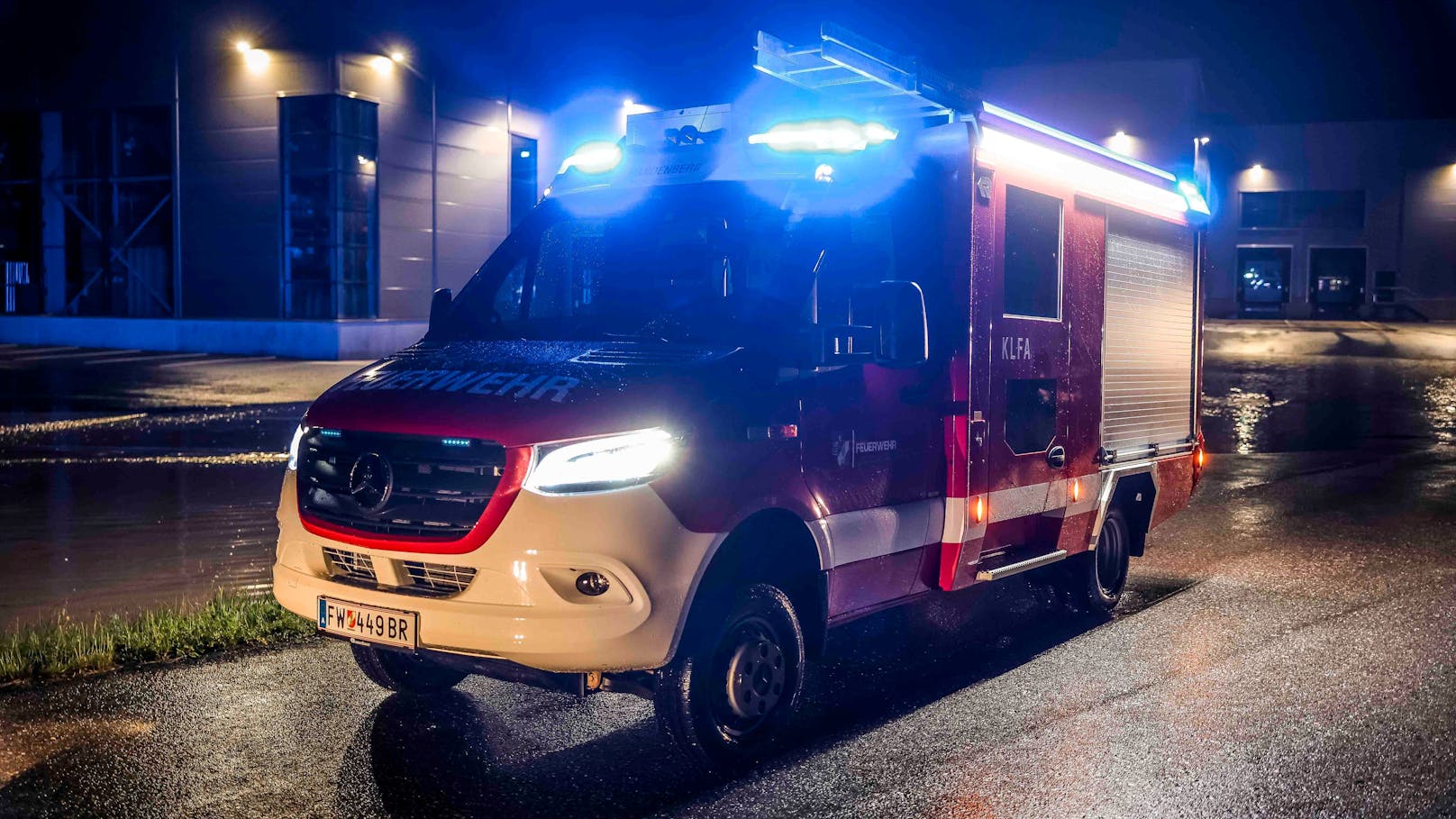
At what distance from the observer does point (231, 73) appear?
34344 millimetres

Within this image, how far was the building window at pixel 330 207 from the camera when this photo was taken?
3394 cm

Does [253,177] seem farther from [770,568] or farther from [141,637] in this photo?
[770,568]

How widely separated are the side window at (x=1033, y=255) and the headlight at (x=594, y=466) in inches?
113

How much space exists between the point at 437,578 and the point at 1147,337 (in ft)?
18.4

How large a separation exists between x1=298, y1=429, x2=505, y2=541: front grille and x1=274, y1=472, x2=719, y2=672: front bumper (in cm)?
16

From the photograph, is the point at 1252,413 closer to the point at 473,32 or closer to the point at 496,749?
the point at 496,749

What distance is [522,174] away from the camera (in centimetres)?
3981

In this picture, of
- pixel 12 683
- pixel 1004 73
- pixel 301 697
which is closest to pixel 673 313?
pixel 301 697

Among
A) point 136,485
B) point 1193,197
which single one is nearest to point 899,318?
point 1193,197

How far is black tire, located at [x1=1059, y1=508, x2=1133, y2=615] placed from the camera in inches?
325

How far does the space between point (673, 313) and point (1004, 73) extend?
5005 centimetres

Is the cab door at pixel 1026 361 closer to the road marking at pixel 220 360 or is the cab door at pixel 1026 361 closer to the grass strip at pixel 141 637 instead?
the grass strip at pixel 141 637

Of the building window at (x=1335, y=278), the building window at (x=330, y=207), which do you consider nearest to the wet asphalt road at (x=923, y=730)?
the building window at (x=330, y=207)

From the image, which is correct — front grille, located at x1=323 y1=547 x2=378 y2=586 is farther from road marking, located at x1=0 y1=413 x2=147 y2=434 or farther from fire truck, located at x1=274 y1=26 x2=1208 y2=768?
road marking, located at x1=0 y1=413 x2=147 y2=434
